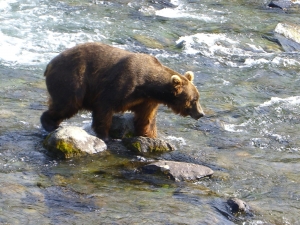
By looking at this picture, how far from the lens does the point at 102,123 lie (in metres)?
8.95

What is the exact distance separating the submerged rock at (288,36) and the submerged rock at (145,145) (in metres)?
8.79

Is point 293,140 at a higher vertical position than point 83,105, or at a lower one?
lower

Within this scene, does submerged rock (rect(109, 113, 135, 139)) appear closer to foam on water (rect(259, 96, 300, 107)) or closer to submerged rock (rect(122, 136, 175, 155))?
submerged rock (rect(122, 136, 175, 155))

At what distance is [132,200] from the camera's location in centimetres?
718

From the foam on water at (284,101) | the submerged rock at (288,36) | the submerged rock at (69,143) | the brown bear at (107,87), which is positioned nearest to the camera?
the submerged rock at (69,143)


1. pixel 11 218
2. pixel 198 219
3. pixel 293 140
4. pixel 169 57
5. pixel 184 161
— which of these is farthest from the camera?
pixel 169 57

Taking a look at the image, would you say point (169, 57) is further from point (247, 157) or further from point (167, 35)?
point (247, 157)

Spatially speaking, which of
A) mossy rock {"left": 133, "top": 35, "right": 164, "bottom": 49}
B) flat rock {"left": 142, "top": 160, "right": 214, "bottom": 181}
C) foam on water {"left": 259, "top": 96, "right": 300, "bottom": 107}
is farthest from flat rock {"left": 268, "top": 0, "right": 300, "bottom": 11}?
flat rock {"left": 142, "top": 160, "right": 214, "bottom": 181}

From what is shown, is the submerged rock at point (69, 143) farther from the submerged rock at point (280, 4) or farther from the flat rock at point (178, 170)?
the submerged rock at point (280, 4)

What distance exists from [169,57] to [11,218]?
A: 938 centimetres

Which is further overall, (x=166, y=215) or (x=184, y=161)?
(x=184, y=161)

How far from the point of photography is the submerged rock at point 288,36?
678 inches

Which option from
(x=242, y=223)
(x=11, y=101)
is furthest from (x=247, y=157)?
(x=11, y=101)

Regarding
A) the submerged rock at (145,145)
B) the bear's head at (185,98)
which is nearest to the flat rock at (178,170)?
the submerged rock at (145,145)
